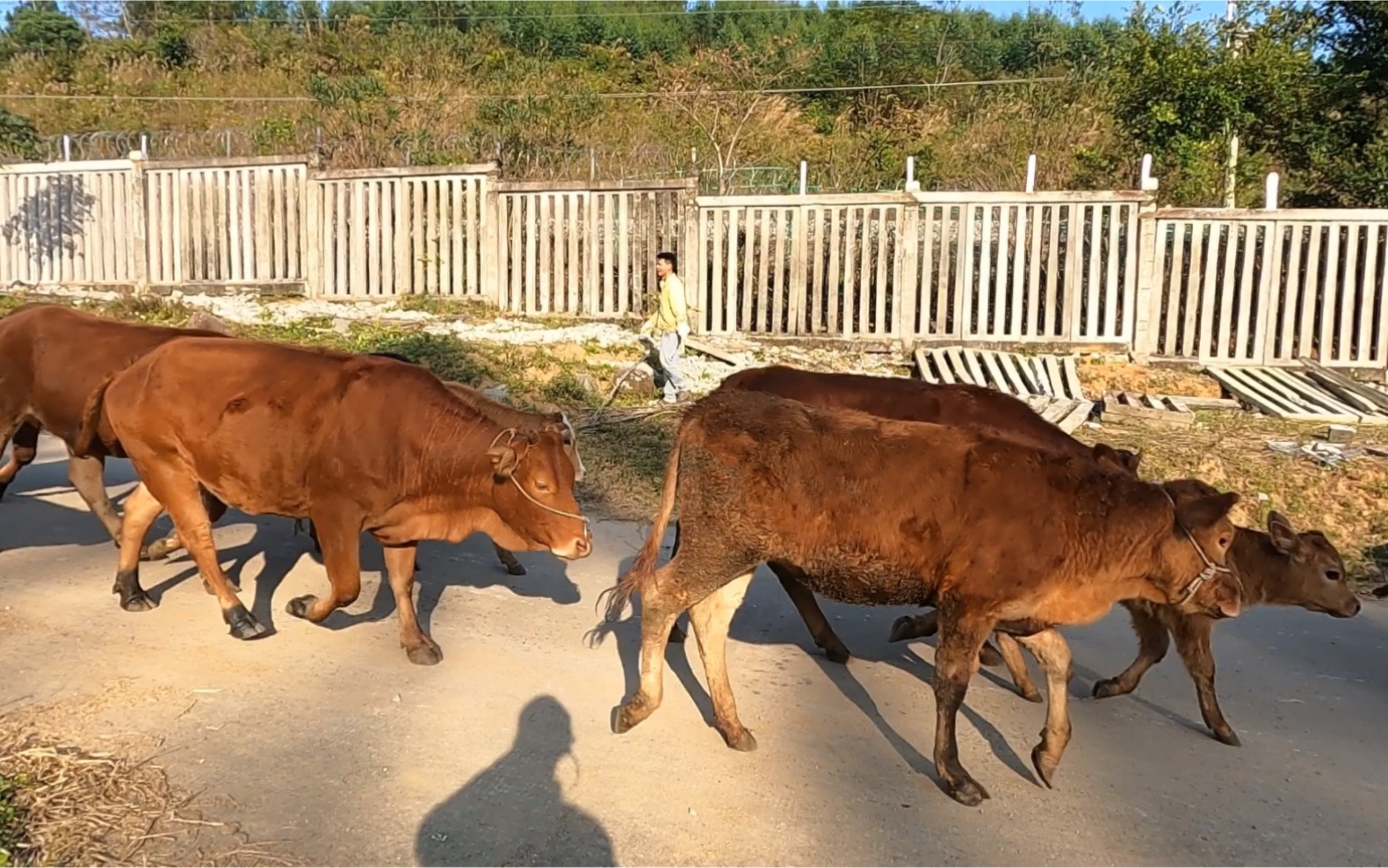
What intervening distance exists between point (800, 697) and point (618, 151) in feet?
71.9

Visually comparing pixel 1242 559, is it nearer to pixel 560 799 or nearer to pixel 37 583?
pixel 560 799

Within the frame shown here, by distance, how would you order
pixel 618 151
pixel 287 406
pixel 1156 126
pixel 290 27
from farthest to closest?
pixel 290 27 → pixel 618 151 → pixel 1156 126 → pixel 287 406

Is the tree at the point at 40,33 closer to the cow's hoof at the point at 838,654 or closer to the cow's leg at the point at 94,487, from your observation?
the cow's leg at the point at 94,487

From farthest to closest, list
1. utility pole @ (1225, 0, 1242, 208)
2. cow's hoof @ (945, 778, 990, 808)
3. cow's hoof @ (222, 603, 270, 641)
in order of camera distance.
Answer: utility pole @ (1225, 0, 1242, 208) < cow's hoof @ (222, 603, 270, 641) < cow's hoof @ (945, 778, 990, 808)

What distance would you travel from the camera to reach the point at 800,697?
19.4 feet

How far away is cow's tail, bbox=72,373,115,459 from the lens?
711 cm

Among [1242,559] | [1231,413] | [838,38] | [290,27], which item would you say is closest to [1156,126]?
[1231,413]

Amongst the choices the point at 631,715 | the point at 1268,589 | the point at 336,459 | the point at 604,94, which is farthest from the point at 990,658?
the point at 604,94

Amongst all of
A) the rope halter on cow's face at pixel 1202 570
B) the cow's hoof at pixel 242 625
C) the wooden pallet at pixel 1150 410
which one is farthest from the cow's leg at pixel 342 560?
the wooden pallet at pixel 1150 410

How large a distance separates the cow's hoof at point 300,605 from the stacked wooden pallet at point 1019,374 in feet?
24.3

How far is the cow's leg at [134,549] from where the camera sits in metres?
6.80

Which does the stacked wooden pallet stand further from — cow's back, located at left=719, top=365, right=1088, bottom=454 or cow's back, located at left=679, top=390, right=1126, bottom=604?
cow's back, located at left=679, top=390, right=1126, bottom=604

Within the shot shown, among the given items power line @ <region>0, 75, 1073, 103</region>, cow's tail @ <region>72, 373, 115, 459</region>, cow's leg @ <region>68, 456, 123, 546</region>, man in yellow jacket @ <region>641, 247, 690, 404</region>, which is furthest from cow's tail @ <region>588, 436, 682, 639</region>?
power line @ <region>0, 75, 1073, 103</region>

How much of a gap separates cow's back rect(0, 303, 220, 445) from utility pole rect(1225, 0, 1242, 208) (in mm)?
14293
